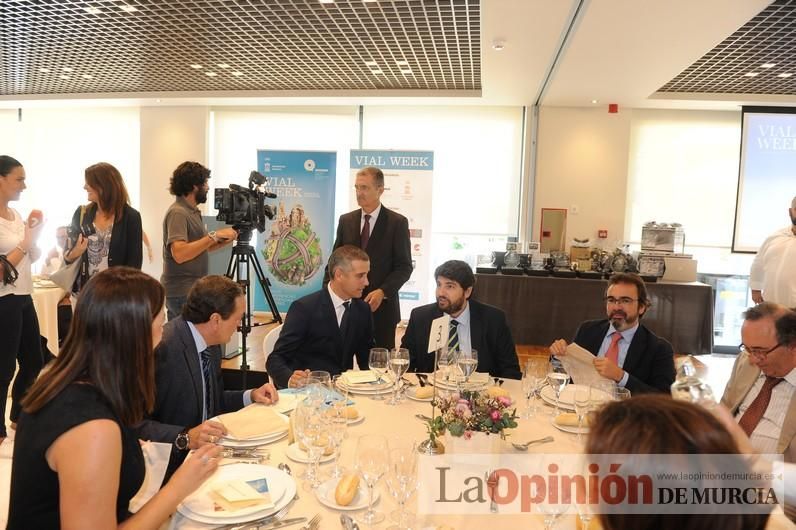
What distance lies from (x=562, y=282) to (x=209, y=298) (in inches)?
185

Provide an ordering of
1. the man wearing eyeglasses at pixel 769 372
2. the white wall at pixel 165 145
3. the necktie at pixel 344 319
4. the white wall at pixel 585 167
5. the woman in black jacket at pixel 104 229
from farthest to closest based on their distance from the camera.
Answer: the white wall at pixel 165 145 < the white wall at pixel 585 167 < the woman in black jacket at pixel 104 229 < the necktie at pixel 344 319 < the man wearing eyeglasses at pixel 769 372

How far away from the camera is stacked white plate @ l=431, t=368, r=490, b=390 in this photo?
→ 82.7 inches

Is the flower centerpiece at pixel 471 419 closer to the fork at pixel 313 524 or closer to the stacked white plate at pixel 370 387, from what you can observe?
the fork at pixel 313 524

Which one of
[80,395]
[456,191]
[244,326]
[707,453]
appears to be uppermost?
[456,191]

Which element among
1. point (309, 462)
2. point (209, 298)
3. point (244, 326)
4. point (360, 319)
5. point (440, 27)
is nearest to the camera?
point (309, 462)

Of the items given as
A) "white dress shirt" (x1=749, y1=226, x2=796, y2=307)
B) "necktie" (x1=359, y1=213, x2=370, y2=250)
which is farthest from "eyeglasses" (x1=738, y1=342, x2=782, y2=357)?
"white dress shirt" (x1=749, y1=226, x2=796, y2=307)

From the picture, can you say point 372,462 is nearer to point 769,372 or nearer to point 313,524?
point 313,524

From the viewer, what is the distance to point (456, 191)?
25.1ft

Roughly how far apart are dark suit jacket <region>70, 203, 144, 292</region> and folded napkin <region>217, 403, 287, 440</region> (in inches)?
67.7

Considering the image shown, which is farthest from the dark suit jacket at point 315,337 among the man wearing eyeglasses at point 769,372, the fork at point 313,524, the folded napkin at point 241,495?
the man wearing eyeglasses at point 769,372

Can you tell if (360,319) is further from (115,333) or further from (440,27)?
(440,27)

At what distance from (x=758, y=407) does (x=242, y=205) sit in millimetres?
3030

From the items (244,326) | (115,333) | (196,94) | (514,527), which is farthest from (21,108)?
(514,527)

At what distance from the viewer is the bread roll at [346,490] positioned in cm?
129
